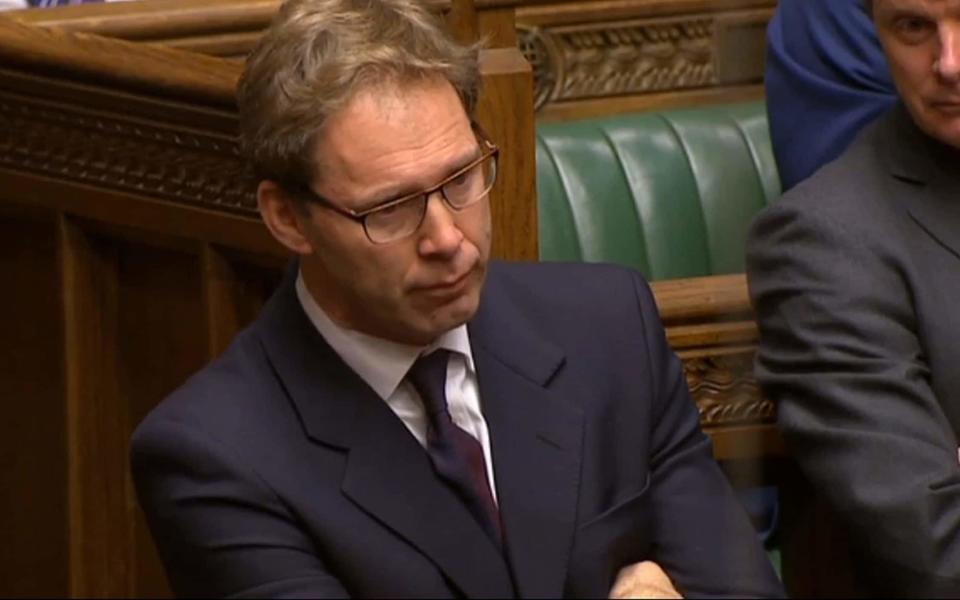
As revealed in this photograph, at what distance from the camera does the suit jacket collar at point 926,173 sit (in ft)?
5.41

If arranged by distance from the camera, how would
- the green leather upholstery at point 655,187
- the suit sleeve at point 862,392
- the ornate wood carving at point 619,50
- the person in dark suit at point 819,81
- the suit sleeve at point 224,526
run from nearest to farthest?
the suit sleeve at point 224,526 → the suit sleeve at point 862,392 → the person in dark suit at point 819,81 → the green leather upholstery at point 655,187 → the ornate wood carving at point 619,50

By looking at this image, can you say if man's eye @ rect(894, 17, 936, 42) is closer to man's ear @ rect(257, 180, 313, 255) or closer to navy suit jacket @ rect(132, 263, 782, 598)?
navy suit jacket @ rect(132, 263, 782, 598)

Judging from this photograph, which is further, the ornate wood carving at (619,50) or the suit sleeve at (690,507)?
the ornate wood carving at (619,50)

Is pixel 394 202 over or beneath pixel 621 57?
over

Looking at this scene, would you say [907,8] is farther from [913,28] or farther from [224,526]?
[224,526]

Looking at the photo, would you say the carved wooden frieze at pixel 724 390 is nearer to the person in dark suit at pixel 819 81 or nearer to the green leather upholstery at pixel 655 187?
the person in dark suit at pixel 819 81

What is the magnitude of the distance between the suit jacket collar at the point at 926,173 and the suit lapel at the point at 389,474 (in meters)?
0.49

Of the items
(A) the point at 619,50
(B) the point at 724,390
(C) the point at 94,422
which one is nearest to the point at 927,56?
(B) the point at 724,390

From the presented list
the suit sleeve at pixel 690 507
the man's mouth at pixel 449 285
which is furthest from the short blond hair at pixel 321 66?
the suit sleeve at pixel 690 507

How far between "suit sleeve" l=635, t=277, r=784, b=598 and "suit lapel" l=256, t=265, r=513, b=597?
0.46ft

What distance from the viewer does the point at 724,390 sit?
5.82ft

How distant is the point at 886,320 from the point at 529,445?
0.34 m

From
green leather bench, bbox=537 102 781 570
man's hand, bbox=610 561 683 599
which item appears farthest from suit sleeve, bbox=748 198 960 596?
green leather bench, bbox=537 102 781 570

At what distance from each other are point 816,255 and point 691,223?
677 mm
